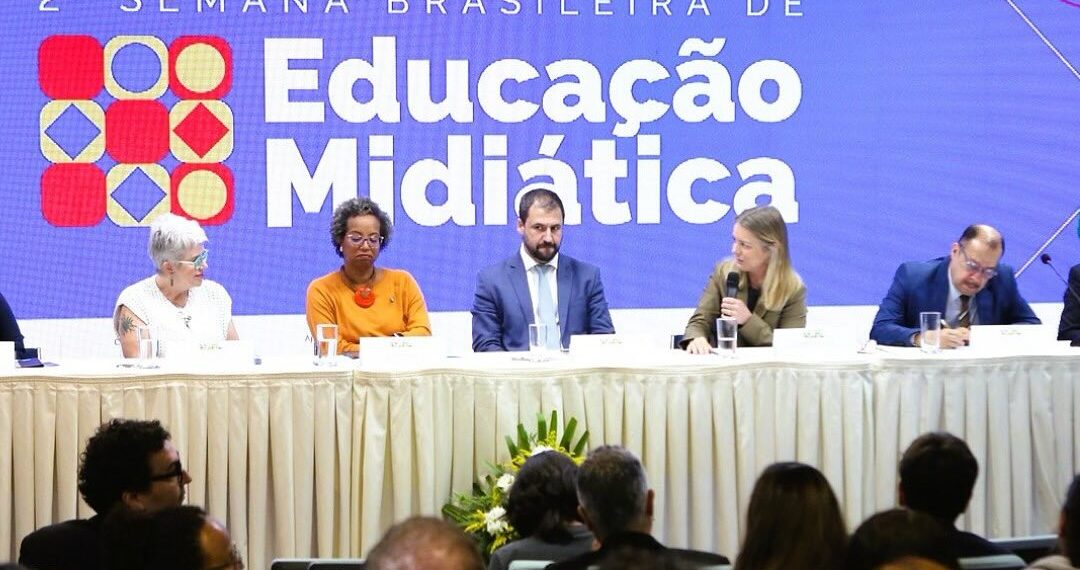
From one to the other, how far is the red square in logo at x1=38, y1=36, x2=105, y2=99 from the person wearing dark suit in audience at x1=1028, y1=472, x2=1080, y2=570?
5.11 m

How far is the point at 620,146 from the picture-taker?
6.71 meters

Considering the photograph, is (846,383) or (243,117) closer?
(846,383)

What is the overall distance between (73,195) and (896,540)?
5070 millimetres

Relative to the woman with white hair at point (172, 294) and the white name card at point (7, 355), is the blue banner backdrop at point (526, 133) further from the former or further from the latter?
the white name card at point (7, 355)

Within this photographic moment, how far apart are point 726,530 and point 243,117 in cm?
324

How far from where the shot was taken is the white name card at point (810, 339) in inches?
185

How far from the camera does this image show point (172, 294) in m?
5.15

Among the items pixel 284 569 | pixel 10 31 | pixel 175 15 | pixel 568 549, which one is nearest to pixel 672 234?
pixel 175 15

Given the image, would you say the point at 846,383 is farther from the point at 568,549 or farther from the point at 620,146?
the point at 620,146

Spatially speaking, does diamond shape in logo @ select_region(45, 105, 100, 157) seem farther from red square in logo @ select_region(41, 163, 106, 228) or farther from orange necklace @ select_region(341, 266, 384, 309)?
orange necklace @ select_region(341, 266, 384, 309)

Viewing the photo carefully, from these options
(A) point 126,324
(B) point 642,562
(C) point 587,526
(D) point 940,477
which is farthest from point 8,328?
(B) point 642,562

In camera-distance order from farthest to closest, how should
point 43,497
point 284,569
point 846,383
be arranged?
point 846,383
point 43,497
point 284,569

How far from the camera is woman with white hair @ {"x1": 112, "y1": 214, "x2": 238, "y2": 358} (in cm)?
506

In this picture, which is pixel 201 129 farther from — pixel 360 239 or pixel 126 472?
pixel 126 472
